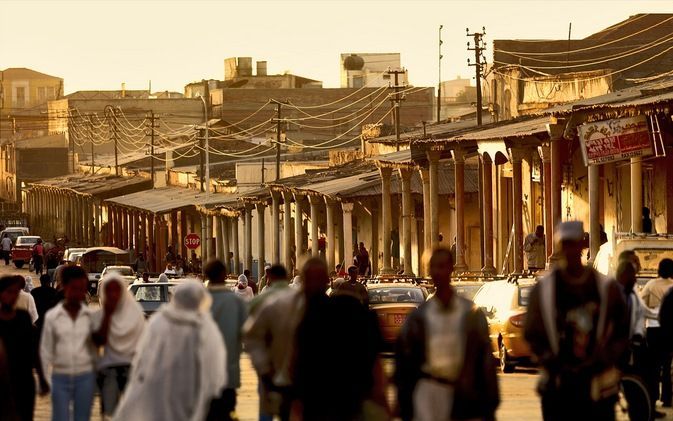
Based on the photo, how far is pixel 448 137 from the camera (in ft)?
154

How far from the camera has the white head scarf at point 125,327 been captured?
15.5 metres

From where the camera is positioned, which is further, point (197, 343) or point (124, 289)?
point (124, 289)

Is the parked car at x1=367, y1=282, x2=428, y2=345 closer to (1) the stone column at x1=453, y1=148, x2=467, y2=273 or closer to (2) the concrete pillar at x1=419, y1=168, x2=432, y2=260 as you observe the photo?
(1) the stone column at x1=453, y1=148, x2=467, y2=273

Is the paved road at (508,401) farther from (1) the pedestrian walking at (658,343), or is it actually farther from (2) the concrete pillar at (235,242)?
(2) the concrete pillar at (235,242)

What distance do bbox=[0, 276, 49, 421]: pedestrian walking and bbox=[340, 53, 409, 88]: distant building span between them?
12002 centimetres

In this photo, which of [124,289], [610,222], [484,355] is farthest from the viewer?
[610,222]

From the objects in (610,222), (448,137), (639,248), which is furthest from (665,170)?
(639,248)

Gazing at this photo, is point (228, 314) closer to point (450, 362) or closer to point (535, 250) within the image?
point (450, 362)

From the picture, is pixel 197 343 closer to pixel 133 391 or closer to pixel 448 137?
pixel 133 391

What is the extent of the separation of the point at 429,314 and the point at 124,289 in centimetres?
419

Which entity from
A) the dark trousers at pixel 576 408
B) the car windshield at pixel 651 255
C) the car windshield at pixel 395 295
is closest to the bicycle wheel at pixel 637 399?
the dark trousers at pixel 576 408

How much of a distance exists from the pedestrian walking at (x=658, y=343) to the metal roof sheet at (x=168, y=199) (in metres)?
53.1

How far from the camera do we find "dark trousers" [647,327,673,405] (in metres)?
19.2

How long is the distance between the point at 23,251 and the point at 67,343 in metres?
76.3
